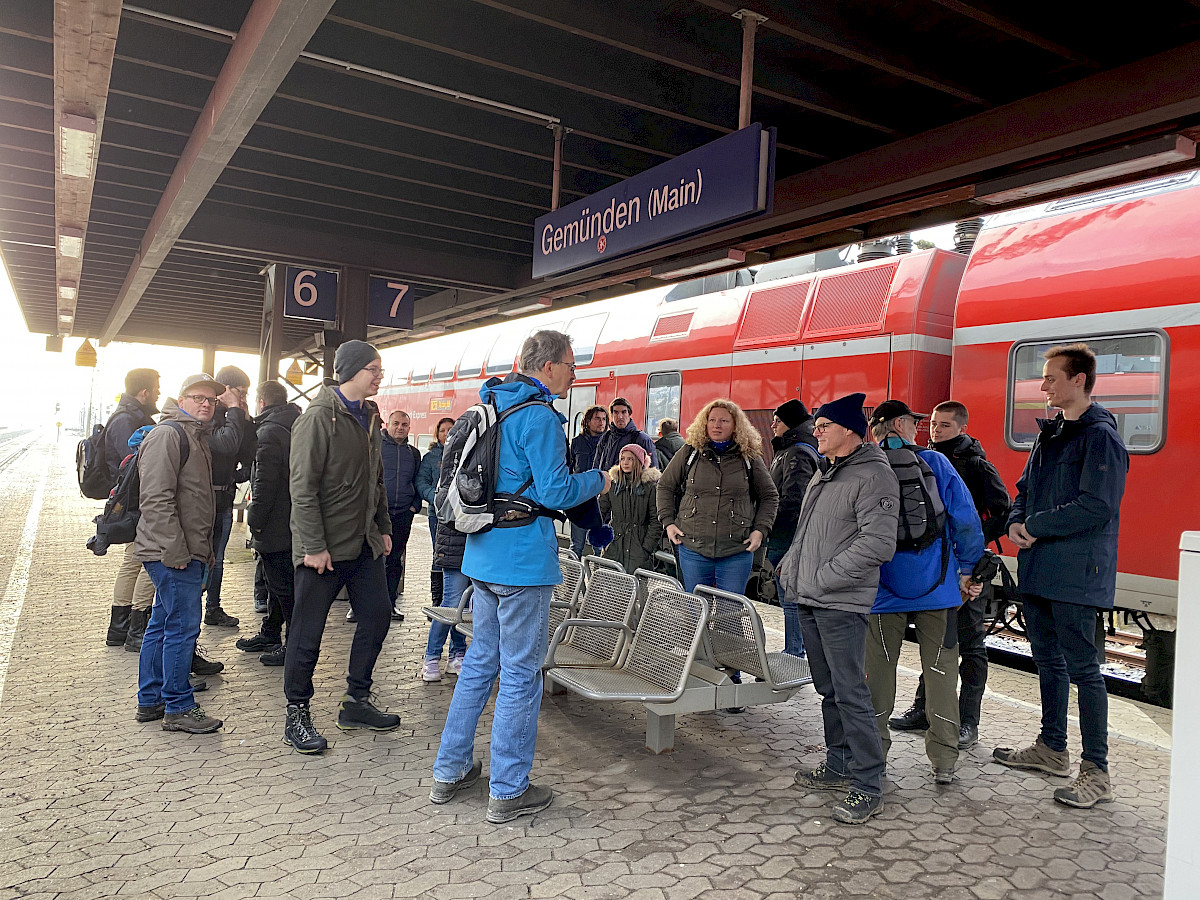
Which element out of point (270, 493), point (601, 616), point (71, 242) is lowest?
point (601, 616)

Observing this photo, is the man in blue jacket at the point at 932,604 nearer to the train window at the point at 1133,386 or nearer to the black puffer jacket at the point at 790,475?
the black puffer jacket at the point at 790,475

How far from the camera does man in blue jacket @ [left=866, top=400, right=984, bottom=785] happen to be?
13.1 feet

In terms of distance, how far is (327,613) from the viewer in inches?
175

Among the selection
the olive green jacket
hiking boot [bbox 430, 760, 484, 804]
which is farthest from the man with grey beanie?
hiking boot [bbox 430, 760, 484, 804]

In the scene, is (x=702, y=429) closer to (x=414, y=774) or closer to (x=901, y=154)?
(x=901, y=154)

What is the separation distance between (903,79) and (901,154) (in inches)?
25.0

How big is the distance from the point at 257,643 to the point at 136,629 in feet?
2.67

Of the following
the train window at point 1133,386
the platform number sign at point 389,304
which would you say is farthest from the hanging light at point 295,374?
the train window at point 1133,386

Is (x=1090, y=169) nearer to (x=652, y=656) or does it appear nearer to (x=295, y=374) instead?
(x=652, y=656)

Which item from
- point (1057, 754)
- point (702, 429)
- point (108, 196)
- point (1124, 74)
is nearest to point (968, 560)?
point (1057, 754)

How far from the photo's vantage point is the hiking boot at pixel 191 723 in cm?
436

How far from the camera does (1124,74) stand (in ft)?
13.2

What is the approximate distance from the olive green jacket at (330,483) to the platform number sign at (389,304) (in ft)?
17.7

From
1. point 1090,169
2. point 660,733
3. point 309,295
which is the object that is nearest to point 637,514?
point 660,733
